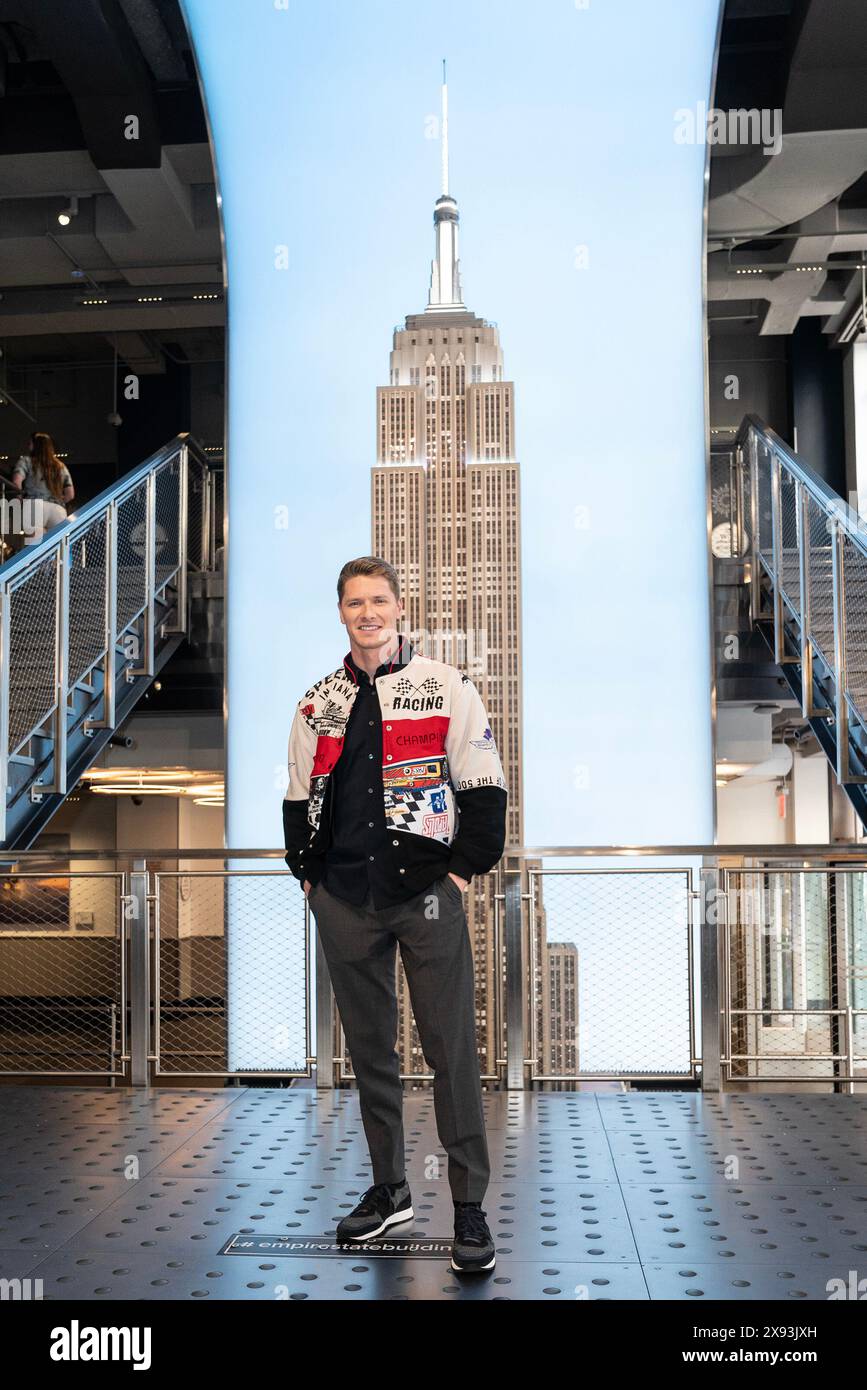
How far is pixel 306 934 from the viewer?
4.88 m

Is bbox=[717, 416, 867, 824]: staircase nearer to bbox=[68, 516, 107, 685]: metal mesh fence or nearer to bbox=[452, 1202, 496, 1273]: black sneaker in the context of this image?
bbox=[452, 1202, 496, 1273]: black sneaker

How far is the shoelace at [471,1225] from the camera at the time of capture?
2.60 m

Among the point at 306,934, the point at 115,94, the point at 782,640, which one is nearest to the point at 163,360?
the point at 115,94

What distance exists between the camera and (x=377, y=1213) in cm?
284

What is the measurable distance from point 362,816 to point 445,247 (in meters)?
4.36

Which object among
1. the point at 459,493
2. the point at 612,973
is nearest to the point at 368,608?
the point at 612,973

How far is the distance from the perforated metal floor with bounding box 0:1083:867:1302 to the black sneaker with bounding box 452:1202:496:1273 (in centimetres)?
3

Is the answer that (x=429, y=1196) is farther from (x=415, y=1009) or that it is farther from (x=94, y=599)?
(x=94, y=599)

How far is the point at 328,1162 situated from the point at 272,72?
17.5 feet

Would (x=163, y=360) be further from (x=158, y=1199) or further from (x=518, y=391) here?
(x=158, y=1199)

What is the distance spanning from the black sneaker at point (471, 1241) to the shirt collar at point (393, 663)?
1177mm

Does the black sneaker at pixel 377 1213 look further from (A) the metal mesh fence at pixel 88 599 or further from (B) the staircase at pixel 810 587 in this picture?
(A) the metal mesh fence at pixel 88 599

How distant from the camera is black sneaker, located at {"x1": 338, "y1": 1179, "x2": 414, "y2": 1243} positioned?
110 inches

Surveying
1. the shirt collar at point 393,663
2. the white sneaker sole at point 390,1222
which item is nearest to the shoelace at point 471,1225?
the white sneaker sole at point 390,1222
